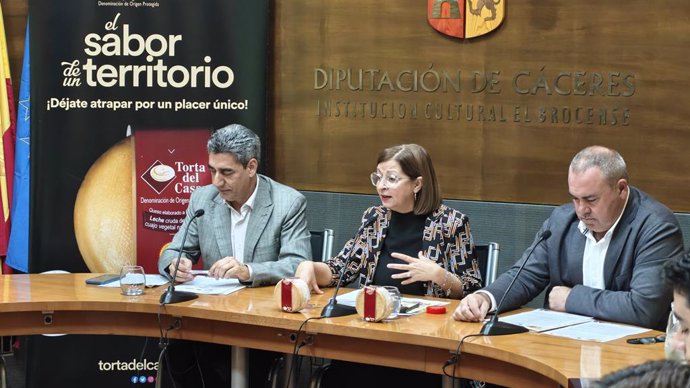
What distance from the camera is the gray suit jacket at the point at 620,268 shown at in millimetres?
3613

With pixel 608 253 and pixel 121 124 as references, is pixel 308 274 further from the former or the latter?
pixel 121 124

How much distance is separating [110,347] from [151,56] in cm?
161

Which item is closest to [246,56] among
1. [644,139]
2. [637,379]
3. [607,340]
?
[644,139]

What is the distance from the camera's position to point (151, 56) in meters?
5.52

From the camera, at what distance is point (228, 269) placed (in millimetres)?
4234

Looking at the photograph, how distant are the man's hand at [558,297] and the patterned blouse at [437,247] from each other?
1.31 ft

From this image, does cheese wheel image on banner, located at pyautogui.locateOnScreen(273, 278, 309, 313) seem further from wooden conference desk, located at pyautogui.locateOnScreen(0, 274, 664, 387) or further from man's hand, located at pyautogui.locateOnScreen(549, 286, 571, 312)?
man's hand, located at pyautogui.locateOnScreen(549, 286, 571, 312)

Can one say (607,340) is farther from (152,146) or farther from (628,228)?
(152,146)

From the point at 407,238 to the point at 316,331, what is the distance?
78 cm

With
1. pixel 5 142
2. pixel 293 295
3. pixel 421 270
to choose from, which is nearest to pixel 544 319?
pixel 421 270

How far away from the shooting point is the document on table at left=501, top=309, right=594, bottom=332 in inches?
141

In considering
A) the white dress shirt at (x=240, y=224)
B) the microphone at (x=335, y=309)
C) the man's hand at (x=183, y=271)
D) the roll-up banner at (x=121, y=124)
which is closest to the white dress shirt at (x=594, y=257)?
the microphone at (x=335, y=309)

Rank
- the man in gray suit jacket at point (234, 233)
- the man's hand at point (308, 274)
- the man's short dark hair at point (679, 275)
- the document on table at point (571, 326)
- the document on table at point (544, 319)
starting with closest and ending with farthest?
1. the man's short dark hair at point (679, 275)
2. the document on table at point (571, 326)
3. the document on table at point (544, 319)
4. the man's hand at point (308, 274)
5. the man in gray suit jacket at point (234, 233)

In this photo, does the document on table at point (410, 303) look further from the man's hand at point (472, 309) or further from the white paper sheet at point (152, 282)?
the white paper sheet at point (152, 282)
